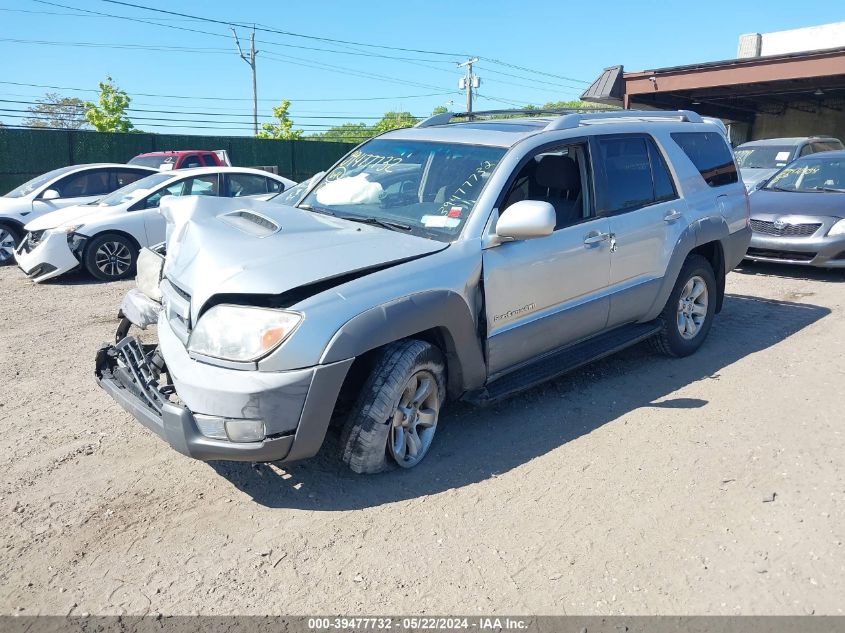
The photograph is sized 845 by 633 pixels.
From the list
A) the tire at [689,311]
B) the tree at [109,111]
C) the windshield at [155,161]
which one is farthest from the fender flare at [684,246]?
the tree at [109,111]

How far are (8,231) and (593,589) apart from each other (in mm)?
10722

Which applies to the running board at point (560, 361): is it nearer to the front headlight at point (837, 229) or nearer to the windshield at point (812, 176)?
the front headlight at point (837, 229)

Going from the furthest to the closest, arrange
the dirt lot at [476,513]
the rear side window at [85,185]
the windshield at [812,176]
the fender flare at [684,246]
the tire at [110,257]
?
1. the rear side window at [85,185]
2. the windshield at [812,176]
3. the tire at [110,257]
4. the fender flare at [684,246]
5. the dirt lot at [476,513]

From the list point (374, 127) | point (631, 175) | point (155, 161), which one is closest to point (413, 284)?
point (631, 175)

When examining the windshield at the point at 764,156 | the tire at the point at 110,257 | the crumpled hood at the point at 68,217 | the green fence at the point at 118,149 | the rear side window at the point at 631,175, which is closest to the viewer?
the rear side window at the point at 631,175

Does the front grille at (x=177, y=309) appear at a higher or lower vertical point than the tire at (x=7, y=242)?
higher

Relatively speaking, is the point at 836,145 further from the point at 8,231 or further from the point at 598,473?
the point at 8,231

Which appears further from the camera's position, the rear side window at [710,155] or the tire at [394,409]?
the rear side window at [710,155]

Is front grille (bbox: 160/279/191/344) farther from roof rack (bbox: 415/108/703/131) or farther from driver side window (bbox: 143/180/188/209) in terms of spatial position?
driver side window (bbox: 143/180/188/209)

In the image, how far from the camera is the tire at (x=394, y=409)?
3.44 metres

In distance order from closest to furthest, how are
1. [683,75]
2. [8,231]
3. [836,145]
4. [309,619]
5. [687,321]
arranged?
[309,619] → [687,321] → [8,231] → [836,145] → [683,75]

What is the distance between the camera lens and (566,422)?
4.46m

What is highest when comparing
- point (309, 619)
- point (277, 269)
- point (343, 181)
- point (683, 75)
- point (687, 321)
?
point (683, 75)

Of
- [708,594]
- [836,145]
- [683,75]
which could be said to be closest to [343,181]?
[708,594]
